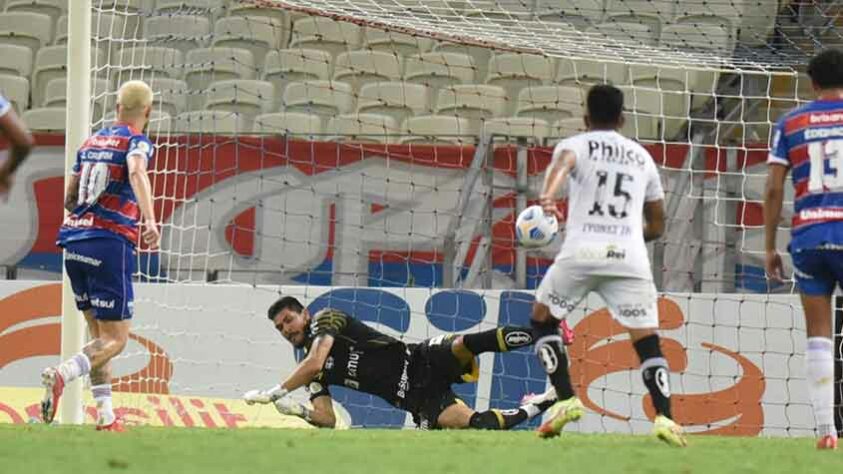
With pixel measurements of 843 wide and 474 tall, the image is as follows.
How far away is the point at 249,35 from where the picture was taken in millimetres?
16500

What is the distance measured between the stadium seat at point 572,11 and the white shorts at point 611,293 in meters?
8.08

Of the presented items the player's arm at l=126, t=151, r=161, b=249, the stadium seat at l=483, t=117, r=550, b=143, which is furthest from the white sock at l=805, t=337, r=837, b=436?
the stadium seat at l=483, t=117, r=550, b=143

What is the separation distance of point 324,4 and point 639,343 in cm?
615

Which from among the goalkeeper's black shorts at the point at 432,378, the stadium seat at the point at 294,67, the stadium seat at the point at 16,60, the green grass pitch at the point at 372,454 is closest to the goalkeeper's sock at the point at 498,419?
the goalkeeper's black shorts at the point at 432,378

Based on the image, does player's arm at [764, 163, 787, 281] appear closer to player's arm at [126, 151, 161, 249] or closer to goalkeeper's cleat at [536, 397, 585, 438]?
goalkeeper's cleat at [536, 397, 585, 438]


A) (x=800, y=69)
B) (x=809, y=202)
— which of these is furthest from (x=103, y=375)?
(x=800, y=69)

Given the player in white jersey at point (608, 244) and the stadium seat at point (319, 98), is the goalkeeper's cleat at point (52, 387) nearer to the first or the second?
the player in white jersey at point (608, 244)

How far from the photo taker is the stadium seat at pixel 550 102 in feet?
50.1

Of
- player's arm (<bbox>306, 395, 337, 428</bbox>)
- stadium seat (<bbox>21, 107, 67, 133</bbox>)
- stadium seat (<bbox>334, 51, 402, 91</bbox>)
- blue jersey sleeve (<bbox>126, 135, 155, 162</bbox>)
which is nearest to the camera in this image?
blue jersey sleeve (<bbox>126, 135, 155, 162</bbox>)

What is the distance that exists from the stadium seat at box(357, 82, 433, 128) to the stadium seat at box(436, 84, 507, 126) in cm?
19

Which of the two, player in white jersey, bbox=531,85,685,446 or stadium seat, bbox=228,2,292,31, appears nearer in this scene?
player in white jersey, bbox=531,85,685,446

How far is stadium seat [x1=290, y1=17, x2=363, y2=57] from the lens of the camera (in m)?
16.6

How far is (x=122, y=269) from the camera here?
913 centimetres

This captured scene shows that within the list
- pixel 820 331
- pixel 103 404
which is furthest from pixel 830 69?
pixel 103 404
